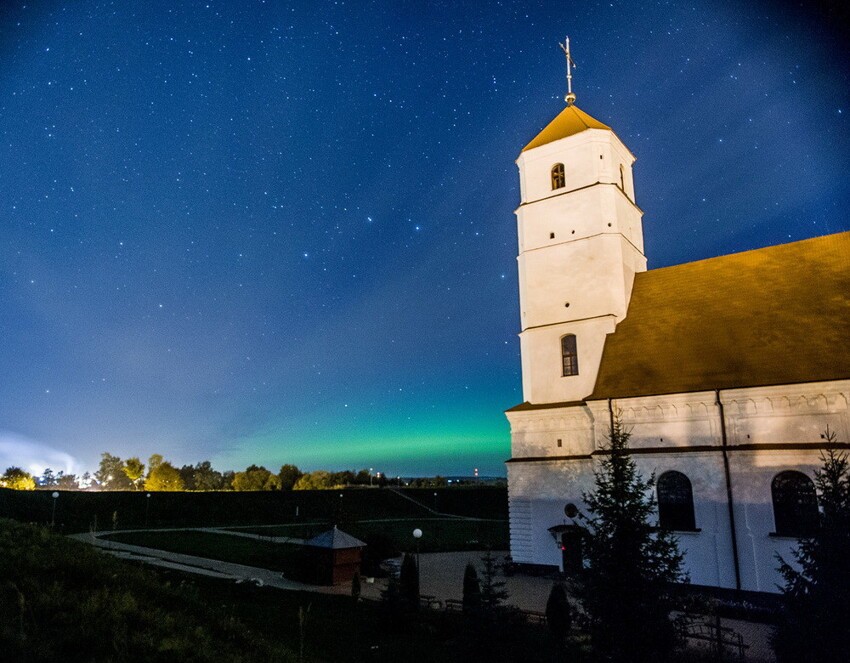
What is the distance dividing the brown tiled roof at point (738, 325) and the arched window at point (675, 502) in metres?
3.55

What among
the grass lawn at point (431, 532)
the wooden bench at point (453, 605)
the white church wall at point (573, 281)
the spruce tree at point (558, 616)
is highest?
the white church wall at point (573, 281)

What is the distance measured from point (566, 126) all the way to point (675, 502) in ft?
66.4

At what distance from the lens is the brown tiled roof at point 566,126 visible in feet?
100

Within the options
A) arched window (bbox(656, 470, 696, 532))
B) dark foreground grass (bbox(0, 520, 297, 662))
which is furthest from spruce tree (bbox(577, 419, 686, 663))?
arched window (bbox(656, 470, 696, 532))

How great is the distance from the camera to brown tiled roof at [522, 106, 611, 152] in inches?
1201

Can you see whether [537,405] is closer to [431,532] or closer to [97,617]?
[97,617]

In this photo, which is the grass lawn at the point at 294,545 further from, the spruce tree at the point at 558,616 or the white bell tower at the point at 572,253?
the spruce tree at the point at 558,616

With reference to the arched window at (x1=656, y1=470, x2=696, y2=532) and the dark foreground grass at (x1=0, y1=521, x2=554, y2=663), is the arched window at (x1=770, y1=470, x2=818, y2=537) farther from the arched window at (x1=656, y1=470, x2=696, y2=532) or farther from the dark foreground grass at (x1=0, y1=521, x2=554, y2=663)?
the dark foreground grass at (x1=0, y1=521, x2=554, y2=663)

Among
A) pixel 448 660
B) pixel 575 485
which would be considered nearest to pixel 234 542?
pixel 575 485

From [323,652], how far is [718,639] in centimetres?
1061

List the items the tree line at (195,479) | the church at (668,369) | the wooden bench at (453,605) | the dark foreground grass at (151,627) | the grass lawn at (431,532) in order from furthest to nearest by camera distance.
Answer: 1. the tree line at (195,479)
2. the grass lawn at (431,532)
3. the church at (668,369)
4. the wooden bench at (453,605)
5. the dark foreground grass at (151,627)

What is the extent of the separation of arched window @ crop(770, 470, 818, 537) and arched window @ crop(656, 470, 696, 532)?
2.89m

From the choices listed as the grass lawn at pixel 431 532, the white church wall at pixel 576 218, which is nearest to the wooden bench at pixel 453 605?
the grass lawn at pixel 431 532

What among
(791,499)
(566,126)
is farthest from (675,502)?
(566,126)
